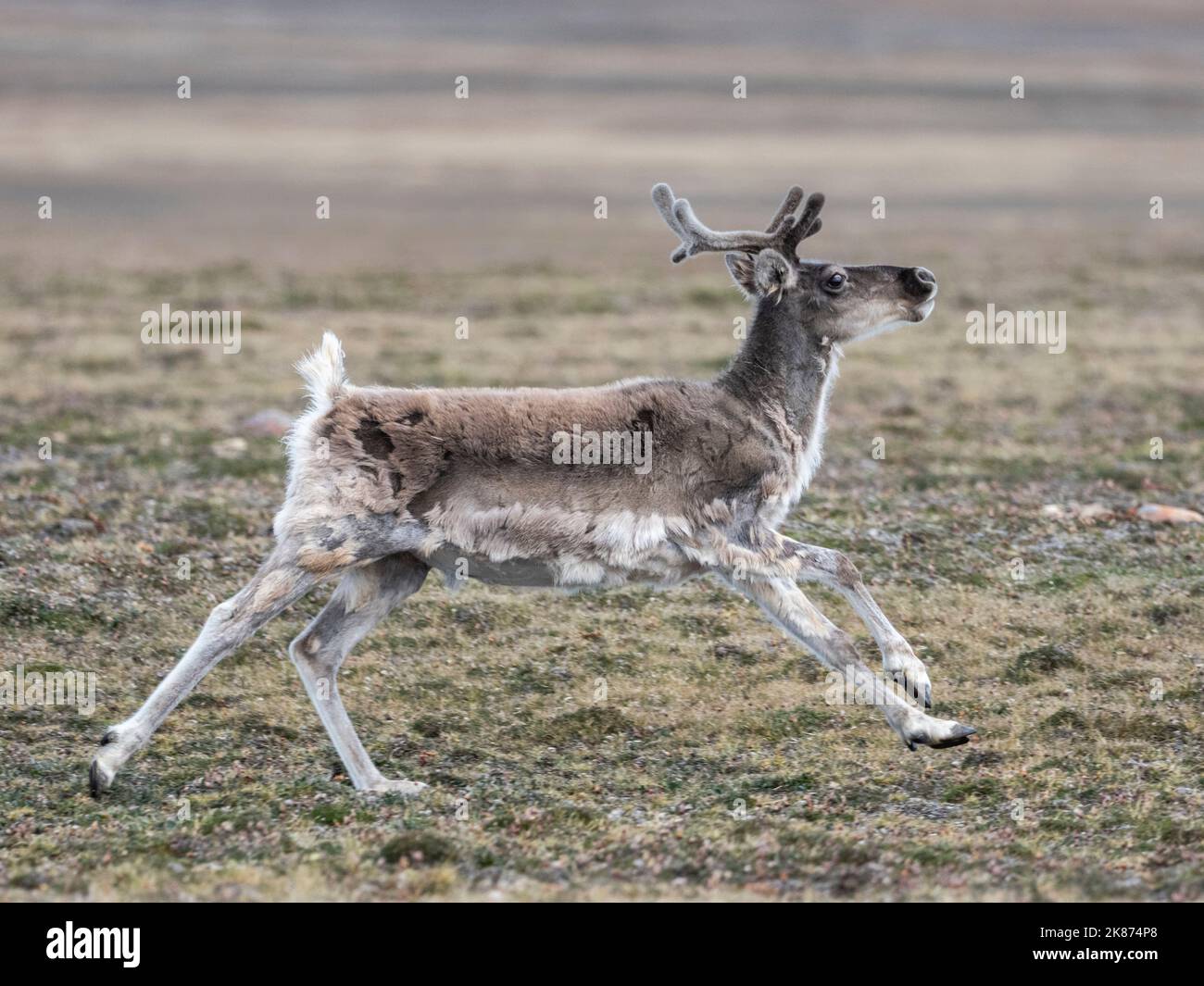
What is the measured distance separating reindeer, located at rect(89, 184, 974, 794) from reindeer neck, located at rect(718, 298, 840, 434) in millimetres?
25

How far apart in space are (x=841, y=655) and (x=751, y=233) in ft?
10.1

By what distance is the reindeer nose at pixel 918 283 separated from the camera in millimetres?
11461

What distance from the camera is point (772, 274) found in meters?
11.4

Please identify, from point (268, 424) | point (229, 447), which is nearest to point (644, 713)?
point (229, 447)

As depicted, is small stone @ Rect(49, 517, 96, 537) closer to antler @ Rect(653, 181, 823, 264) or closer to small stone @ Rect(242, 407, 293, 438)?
small stone @ Rect(242, 407, 293, 438)

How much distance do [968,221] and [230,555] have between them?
47.5 meters

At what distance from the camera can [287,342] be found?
97.5ft

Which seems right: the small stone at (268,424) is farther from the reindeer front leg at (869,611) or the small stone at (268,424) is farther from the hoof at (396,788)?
the reindeer front leg at (869,611)

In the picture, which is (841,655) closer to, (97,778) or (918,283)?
(918,283)

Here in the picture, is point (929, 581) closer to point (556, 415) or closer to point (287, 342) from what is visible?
point (556, 415)

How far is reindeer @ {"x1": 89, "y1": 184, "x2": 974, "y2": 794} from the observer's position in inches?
396

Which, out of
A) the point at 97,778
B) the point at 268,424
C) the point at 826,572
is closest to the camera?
the point at 97,778


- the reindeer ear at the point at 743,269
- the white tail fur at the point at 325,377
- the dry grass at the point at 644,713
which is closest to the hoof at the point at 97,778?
the dry grass at the point at 644,713

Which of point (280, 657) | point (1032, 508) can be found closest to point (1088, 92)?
point (1032, 508)
